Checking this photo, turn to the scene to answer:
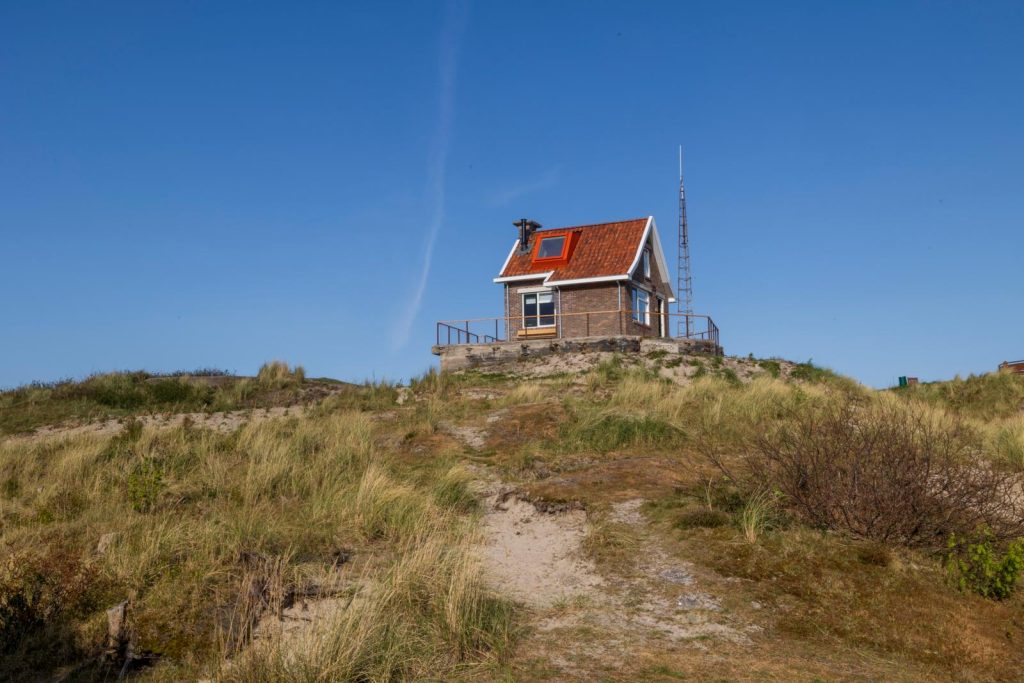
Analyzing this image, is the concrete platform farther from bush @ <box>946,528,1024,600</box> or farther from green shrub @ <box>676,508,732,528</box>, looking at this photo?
bush @ <box>946,528,1024,600</box>

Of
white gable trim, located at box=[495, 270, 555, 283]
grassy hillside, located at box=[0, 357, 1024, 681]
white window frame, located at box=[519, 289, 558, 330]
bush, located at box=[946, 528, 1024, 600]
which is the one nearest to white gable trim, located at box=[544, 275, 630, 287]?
white gable trim, located at box=[495, 270, 555, 283]

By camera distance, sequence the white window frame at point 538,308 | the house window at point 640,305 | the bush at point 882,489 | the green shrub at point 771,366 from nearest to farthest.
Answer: the bush at point 882,489 → the green shrub at point 771,366 → the white window frame at point 538,308 → the house window at point 640,305

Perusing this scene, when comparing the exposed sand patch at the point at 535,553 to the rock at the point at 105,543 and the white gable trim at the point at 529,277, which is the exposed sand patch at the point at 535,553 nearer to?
the rock at the point at 105,543

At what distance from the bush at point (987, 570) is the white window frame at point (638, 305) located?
24.9m

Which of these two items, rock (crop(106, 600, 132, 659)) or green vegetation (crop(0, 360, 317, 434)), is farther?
green vegetation (crop(0, 360, 317, 434))

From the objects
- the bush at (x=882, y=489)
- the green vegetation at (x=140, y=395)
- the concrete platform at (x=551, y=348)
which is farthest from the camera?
the concrete platform at (x=551, y=348)

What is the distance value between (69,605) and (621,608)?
16.7ft

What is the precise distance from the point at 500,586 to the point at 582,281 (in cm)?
2574

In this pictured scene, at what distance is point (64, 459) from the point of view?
12.6 m

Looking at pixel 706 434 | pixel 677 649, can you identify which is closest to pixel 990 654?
pixel 677 649

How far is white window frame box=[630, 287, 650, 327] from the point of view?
3325 cm

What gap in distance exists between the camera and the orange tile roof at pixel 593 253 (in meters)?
32.8

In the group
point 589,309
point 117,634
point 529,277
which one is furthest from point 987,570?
point 529,277

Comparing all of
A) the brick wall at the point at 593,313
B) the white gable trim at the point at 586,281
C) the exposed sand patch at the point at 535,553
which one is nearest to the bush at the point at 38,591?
the exposed sand patch at the point at 535,553
